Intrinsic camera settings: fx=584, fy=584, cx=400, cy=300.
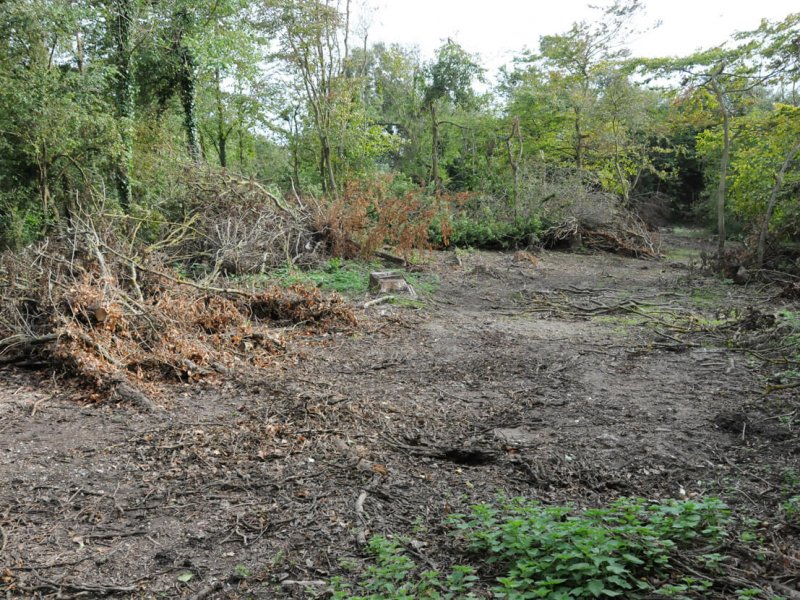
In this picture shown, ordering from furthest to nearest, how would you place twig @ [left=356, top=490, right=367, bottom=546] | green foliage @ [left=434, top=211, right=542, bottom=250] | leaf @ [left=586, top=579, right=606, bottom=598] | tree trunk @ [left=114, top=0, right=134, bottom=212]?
green foliage @ [left=434, top=211, right=542, bottom=250] < tree trunk @ [left=114, top=0, right=134, bottom=212] < twig @ [left=356, top=490, right=367, bottom=546] < leaf @ [left=586, top=579, right=606, bottom=598]

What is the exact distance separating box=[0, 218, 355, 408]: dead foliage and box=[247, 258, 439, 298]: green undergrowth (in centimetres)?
253

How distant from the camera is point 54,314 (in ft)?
19.7

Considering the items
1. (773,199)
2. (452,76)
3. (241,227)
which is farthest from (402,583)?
(452,76)

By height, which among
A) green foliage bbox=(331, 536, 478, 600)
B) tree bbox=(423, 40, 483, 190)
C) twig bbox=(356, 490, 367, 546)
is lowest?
twig bbox=(356, 490, 367, 546)

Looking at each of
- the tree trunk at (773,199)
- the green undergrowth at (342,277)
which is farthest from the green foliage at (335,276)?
the tree trunk at (773,199)

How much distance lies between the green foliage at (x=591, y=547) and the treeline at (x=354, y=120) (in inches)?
289

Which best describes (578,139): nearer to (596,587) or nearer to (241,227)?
(241,227)

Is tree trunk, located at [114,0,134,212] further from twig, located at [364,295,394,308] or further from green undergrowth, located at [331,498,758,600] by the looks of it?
green undergrowth, located at [331,498,758,600]

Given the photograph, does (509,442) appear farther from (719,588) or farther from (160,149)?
(160,149)

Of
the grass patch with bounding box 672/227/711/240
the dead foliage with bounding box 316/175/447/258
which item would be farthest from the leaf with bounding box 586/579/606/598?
the grass patch with bounding box 672/227/711/240

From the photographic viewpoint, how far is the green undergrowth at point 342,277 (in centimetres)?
1041

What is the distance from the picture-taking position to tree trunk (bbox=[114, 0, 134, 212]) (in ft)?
41.0

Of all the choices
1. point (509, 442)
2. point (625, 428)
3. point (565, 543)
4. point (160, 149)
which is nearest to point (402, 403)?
point (509, 442)

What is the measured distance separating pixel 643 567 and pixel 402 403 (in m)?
3.08
